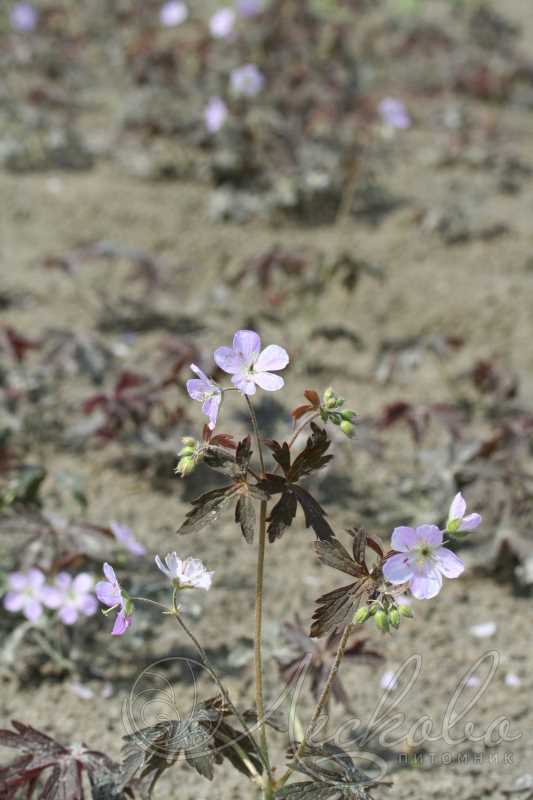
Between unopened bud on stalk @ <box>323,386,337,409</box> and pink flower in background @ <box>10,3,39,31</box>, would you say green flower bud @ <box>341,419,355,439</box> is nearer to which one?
unopened bud on stalk @ <box>323,386,337,409</box>

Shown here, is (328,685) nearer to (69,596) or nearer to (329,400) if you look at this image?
(329,400)

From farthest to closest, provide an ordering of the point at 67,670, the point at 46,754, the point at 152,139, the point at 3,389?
the point at 152,139, the point at 3,389, the point at 67,670, the point at 46,754

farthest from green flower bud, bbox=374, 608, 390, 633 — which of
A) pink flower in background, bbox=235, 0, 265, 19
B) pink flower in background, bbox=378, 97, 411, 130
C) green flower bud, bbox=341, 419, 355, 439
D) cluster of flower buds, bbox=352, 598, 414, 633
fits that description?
pink flower in background, bbox=235, 0, 265, 19

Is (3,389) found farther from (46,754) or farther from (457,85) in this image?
(457,85)

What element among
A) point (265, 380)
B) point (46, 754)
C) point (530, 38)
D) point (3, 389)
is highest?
point (265, 380)

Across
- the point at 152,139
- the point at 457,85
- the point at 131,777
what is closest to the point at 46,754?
the point at 131,777

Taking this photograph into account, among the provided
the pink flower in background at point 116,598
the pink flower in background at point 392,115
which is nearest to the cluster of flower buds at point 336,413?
the pink flower in background at point 116,598

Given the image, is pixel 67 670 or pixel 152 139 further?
pixel 152 139
